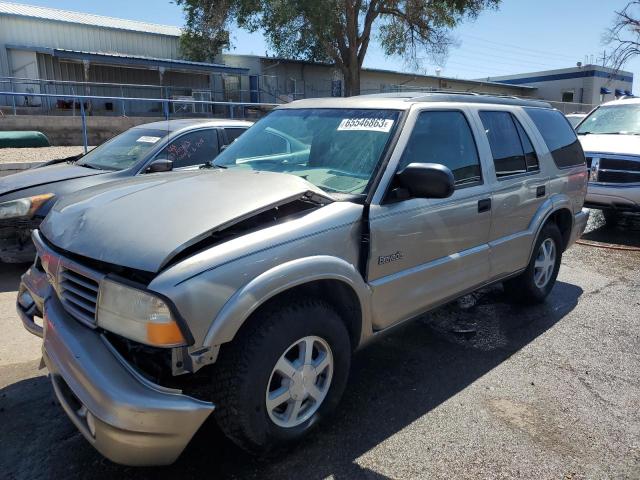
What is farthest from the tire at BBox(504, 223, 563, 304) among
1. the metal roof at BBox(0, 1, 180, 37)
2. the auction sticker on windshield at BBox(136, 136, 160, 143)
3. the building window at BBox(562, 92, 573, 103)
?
the building window at BBox(562, 92, 573, 103)

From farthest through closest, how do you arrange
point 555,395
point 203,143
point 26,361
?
point 203,143 < point 26,361 < point 555,395

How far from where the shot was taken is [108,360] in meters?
2.21

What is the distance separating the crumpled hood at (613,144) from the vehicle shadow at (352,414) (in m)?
4.59

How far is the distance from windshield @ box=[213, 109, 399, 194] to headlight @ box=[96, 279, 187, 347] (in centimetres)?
135

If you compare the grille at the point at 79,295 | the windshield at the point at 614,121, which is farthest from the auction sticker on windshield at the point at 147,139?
the windshield at the point at 614,121

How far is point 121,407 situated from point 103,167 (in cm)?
466

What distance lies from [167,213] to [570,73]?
5506 cm

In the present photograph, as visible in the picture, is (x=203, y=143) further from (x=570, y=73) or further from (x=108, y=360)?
(x=570, y=73)

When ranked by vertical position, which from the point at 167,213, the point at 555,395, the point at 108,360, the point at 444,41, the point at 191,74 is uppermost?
the point at 444,41

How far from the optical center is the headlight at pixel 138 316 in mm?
2137

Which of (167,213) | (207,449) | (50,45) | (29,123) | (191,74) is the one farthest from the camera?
(191,74)

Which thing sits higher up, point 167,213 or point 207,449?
point 167,213

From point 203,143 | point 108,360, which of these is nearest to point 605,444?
point 108,360

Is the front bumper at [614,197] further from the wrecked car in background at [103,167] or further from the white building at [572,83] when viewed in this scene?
the white building at [572,83]
